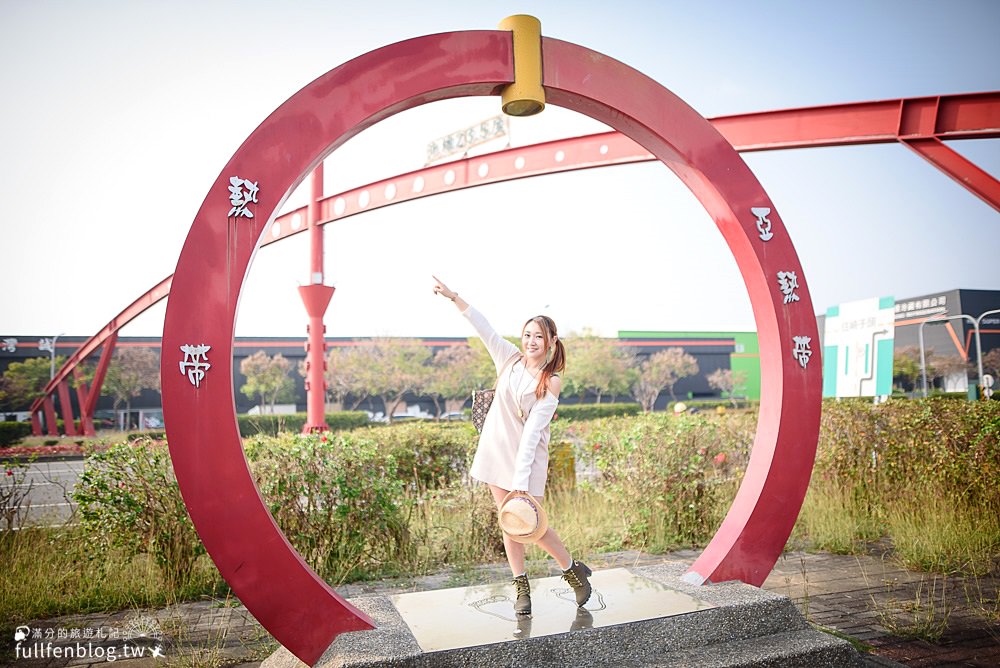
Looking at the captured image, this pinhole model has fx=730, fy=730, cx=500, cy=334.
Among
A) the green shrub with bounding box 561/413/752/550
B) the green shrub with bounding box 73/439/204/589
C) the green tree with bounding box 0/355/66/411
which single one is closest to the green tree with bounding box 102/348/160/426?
the green tree with bounding box 0/355/66/411

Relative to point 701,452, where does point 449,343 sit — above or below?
above

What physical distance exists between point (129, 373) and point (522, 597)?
2838cm

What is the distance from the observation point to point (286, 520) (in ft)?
17.4

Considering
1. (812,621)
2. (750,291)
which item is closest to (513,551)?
(812,621)

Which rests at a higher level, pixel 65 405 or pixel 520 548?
pixel 65 405

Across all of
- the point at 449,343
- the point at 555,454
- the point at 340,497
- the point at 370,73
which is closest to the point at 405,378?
the point at 449,343

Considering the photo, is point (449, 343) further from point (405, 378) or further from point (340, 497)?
point (340, 497)

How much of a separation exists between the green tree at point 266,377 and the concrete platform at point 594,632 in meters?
25.4

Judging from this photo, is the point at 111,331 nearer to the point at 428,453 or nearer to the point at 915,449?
the point at 428,453

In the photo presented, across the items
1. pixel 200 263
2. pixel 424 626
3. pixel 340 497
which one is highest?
pixel 200 263

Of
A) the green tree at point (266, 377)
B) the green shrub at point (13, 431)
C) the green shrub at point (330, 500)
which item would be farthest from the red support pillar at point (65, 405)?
the green shrub at point (330, 500)

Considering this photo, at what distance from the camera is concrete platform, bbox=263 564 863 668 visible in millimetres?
3248

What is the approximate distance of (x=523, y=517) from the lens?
351 cm

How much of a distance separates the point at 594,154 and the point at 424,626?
561 cm
